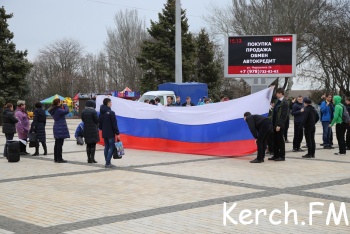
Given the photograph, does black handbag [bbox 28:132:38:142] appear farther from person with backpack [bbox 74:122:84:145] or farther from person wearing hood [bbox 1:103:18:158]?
person with backpack [bbox 74:122:84:145]

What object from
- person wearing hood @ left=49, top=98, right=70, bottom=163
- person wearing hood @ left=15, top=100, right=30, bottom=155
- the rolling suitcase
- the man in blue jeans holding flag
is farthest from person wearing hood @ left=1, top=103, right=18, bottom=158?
the man in blue jeans holding flag

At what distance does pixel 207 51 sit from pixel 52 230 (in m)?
49.4

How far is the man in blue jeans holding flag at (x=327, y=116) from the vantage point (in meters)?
18.4

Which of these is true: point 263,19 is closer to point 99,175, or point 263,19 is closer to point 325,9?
point 325,9

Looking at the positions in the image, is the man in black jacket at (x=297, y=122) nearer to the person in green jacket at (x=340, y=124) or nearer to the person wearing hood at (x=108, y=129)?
the person in green jacket at (x=340, y=124)

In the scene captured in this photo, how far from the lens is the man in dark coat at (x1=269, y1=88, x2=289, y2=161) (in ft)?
48.8

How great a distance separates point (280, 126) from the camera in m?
14.8

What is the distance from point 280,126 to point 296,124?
3856 millimetres

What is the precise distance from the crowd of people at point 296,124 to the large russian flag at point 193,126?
70 centimetres

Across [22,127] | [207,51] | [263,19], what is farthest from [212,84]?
[22,127]

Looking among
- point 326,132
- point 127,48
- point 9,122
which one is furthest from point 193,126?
point 127,48

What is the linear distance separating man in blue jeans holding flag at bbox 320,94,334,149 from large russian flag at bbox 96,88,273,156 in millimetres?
2990

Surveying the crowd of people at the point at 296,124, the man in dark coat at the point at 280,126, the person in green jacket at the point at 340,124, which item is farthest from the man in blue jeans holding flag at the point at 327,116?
the man in dark coat at the point at 280,126

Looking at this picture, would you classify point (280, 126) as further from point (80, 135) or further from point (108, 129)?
point (80, 135)
